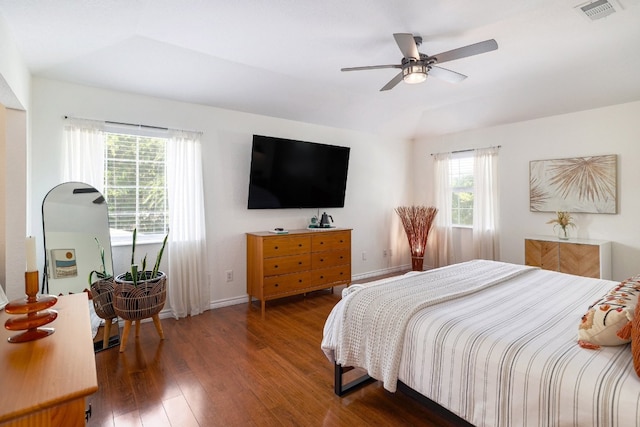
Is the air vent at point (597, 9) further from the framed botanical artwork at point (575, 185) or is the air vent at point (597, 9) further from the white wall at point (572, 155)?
the framed botanical artwork at point (575, 185)

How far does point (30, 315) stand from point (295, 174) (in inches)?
126

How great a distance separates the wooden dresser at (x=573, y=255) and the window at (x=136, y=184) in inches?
178

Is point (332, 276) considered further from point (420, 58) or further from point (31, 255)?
point (31, 255)

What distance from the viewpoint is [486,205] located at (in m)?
4.84

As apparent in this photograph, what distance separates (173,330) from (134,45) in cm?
261

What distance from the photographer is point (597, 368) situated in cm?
119

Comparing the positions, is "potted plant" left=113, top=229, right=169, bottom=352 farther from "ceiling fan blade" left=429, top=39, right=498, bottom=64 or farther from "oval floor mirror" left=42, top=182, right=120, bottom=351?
"ceiling fan blade" left=429, top=39, right=498, bottom=64

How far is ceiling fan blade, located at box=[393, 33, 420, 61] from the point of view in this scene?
7.06ft

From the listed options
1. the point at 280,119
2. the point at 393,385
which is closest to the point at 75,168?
the point at 280,119

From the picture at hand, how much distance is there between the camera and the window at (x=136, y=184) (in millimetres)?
3205

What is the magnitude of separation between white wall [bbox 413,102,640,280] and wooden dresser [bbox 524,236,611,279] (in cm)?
22

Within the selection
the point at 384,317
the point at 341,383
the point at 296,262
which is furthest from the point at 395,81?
the point at 341,383

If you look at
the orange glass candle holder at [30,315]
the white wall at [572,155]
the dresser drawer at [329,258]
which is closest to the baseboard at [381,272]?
the dresser drawer at [329,258]

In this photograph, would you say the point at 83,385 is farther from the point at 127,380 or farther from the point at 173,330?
the point at 173,330
